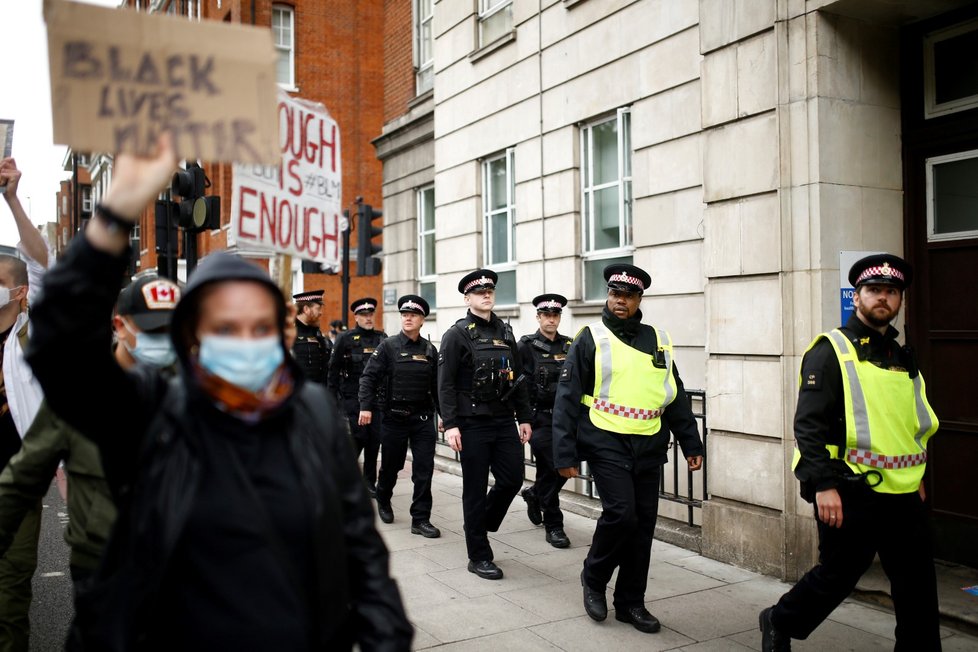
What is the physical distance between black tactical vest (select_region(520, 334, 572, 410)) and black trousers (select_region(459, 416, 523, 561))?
1162mm

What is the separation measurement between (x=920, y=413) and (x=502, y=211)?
844 cm

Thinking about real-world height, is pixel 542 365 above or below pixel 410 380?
above

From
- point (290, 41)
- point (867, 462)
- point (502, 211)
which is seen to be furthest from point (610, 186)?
point (290, 41)

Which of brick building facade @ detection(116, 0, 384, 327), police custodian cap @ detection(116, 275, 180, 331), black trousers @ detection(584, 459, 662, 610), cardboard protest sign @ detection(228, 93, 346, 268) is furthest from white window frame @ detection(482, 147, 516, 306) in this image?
brick building facade @ detection(116, 0, 384, 327)

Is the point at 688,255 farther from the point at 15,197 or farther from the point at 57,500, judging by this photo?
the point at 57,500

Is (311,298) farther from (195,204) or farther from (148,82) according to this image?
(148,82)

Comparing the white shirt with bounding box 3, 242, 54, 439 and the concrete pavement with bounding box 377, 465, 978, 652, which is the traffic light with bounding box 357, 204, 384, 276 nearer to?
the concrete pavement with bounding box 377, 465, 978, 652

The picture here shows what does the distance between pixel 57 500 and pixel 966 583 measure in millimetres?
9547

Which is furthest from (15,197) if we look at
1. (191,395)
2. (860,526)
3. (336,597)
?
(860,526)

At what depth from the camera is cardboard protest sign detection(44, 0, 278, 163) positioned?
2246mm

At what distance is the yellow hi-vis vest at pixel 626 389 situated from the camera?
5.71 m

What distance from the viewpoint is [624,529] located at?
552 centimetres

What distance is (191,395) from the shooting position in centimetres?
219

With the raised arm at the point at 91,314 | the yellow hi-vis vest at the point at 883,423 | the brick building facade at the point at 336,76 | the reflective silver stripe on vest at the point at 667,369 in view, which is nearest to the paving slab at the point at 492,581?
the reflective silver stripe on vest at the point at 667,369
